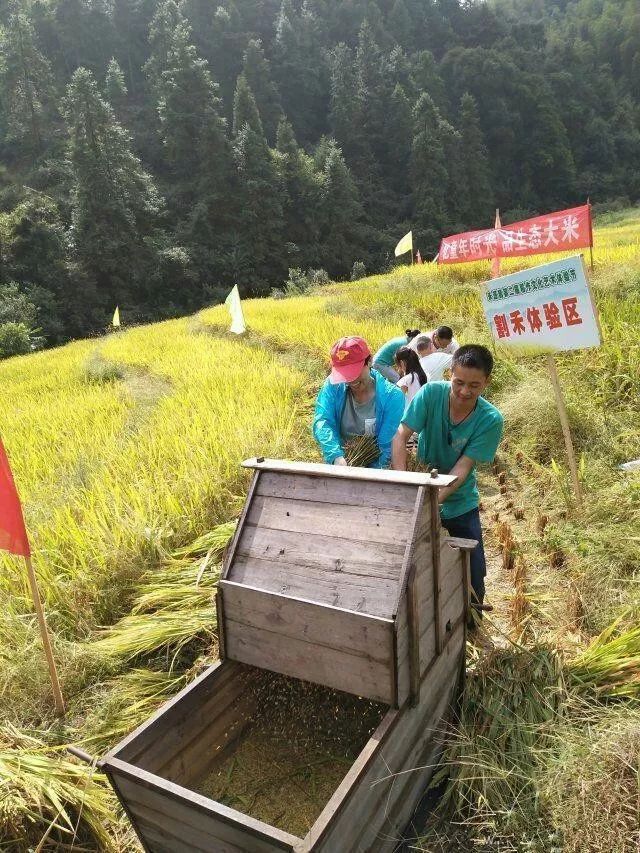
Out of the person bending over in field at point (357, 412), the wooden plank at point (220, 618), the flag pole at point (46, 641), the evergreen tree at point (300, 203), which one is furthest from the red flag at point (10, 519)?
the evergreen tree at point (300, 203)

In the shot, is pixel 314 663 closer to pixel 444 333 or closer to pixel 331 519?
pixel 331 519

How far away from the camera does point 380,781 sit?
1.49 metres

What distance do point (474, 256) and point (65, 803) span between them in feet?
31.8

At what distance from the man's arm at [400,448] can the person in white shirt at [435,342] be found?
7.39 ft

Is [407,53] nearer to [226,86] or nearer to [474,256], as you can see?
[226,86]

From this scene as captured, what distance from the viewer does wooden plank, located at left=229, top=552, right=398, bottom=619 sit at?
1624 mm

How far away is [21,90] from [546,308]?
126 ft

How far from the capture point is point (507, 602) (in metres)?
2.80

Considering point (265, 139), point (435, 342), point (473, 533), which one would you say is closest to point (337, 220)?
point (265, 139)

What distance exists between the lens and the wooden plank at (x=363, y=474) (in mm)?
1653

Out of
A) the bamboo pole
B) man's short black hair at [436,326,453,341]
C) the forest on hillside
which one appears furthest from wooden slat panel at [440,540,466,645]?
the forest on hillside

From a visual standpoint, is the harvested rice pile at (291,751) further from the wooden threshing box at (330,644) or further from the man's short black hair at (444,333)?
the man's short black hair at (444,333)

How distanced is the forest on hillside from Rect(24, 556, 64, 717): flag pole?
57.5 feet

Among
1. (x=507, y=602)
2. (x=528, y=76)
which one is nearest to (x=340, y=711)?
(x=507, y=602)
